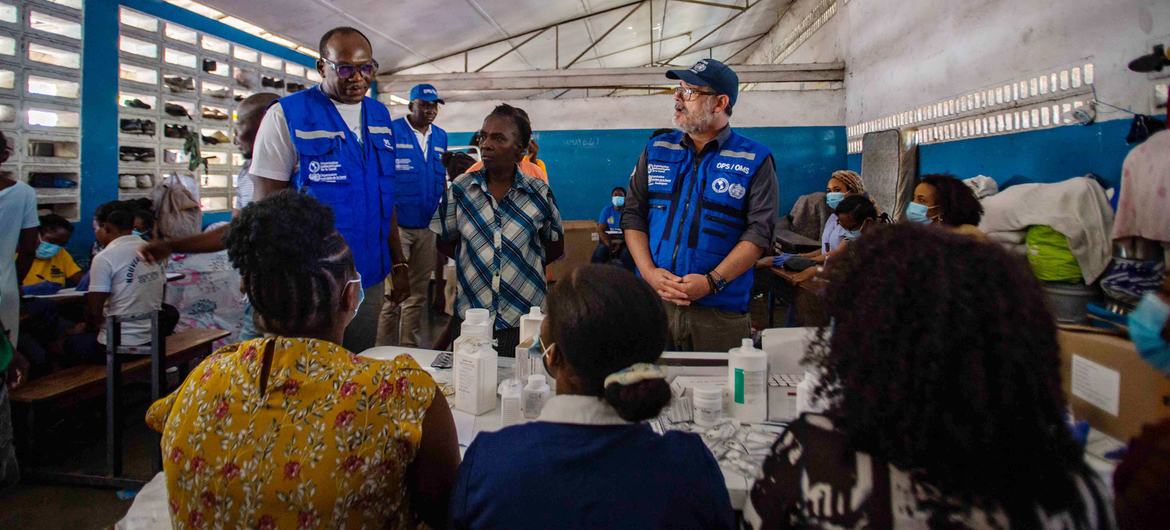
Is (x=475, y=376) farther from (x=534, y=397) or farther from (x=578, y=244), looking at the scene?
(x=578, y=244)

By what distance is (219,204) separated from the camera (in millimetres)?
5969

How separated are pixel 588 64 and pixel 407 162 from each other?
30.7 feet

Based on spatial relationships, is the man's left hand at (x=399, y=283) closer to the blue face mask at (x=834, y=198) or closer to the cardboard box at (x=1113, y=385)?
the cardboard box at (x=1113, y=385)

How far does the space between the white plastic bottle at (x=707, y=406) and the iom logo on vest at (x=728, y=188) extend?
948 millimetres

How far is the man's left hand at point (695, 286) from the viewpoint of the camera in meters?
2.24

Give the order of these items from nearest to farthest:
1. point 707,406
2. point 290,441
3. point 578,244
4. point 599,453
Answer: point 599,453 → point 290,441 → point 707,406 → point 578,244

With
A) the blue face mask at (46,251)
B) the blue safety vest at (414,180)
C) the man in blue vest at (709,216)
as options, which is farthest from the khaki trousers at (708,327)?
the blue face mask at (46,251)

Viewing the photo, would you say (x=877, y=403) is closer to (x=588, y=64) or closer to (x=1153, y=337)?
(x=1153, y=337)

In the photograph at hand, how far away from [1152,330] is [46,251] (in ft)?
18.0

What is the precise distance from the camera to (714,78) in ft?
7.66

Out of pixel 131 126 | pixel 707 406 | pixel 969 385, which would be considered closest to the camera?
pixel 969 385

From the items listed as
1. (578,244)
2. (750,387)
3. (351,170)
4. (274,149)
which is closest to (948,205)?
(750,387)

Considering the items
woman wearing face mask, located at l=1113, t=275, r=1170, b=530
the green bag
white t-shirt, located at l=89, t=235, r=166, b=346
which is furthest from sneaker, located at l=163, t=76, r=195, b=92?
the green bag

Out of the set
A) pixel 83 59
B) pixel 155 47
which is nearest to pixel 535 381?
pixel 83 59
